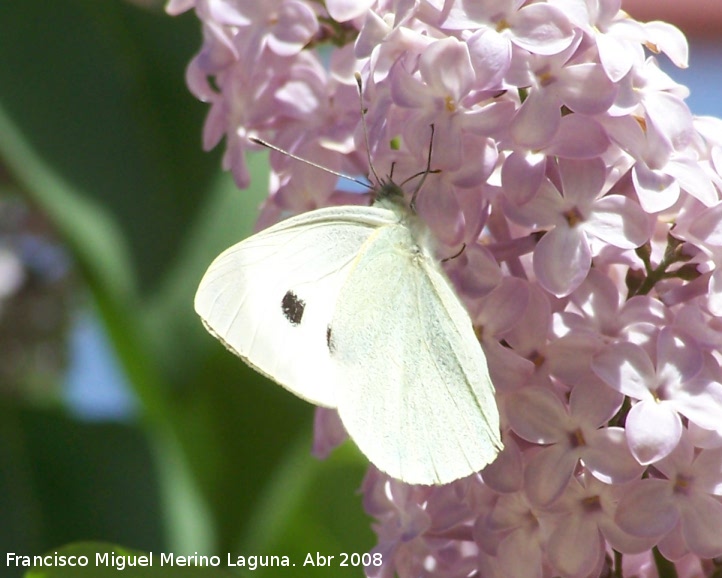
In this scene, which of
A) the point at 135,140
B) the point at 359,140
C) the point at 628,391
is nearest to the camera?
the point at 628,391

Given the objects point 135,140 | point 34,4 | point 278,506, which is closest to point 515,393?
point 278,506

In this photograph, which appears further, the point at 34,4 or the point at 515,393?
the point at 34,4

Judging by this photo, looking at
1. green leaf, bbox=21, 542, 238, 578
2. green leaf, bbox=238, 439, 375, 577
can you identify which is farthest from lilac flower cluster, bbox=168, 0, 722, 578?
green leaf, bbox=238, 439, 375, 577

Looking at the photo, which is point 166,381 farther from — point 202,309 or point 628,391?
point 628,391

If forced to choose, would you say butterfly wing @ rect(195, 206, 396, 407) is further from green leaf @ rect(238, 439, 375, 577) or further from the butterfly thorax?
green leaf @ rect(238, 439, 375, 577)

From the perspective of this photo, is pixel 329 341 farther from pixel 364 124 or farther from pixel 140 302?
pixel 140 302

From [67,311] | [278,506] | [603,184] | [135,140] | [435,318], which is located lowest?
[67,311]

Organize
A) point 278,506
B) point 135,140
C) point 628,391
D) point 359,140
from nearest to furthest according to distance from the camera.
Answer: point 628,391, point 359,140, point 278,506, point 135,140

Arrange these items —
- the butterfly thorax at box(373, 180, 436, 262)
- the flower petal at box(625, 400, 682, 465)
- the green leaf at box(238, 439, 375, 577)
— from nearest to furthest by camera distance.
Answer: the flower petal at box(625, 400, 682, 465), the butterfly thorax at box(373, 180, 436, 262), the green leaf at box(238, 439, 375, 577)
